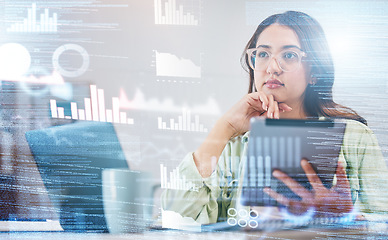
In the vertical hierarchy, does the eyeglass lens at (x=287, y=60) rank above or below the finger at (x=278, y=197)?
above

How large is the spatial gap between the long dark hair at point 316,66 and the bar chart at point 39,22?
0.72 m

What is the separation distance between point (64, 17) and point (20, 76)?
0.87ft

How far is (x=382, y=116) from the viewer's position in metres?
1.13

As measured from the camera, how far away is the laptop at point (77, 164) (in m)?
1.23

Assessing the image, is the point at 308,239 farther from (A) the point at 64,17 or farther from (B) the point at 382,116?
(A) the point at 64,17

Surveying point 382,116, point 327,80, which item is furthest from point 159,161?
point 382,116

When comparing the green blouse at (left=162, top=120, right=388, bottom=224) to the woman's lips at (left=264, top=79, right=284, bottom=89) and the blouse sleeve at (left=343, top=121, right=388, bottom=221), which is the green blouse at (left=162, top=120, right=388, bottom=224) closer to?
the blouse sleeve at (left=343, top=121, right=388, bottom=221)

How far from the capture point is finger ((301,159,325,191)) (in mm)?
1149

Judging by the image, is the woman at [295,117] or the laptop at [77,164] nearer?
the woman at [295,117]

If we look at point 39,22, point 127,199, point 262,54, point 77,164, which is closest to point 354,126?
point 262,54

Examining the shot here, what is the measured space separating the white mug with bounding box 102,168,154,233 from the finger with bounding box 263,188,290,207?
393 millimetres

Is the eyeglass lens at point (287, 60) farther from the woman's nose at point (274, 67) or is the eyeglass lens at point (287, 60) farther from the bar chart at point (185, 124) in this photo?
the bar chart at point (185, 124)

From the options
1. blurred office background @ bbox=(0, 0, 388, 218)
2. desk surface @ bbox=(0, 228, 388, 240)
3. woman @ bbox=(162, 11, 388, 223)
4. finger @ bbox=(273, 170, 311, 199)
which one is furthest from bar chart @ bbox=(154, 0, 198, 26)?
desk surface @ bbox=(0, 228, 388, 240)

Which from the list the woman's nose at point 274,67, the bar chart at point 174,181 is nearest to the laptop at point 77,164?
the bar chart at point 174,181
